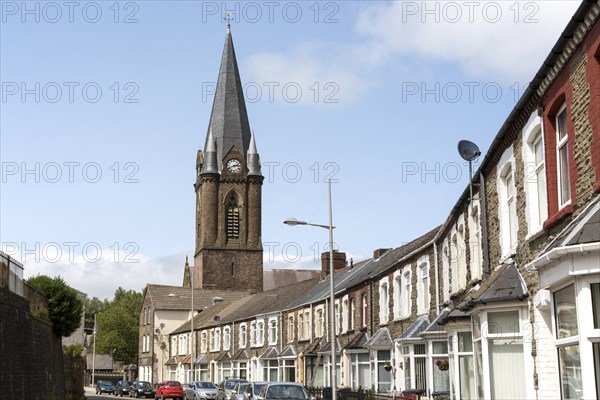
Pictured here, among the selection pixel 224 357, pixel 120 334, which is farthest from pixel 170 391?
pixel 120 334

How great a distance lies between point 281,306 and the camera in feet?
177

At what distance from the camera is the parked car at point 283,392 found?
25406 millimetres

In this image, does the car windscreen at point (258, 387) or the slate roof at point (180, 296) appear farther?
the slate roof at point (180, 296)

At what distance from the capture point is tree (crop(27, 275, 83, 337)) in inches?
1383

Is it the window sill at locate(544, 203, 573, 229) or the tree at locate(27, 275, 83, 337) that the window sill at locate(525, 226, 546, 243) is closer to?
the window sill at locate(544, 203, 573, 229)

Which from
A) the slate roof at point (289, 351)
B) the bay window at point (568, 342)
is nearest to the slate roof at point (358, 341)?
the slate roof at point (289, 351)

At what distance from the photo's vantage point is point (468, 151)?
19469 millimetres

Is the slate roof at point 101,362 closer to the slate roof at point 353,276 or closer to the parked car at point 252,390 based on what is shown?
the slate roof at point 353,276

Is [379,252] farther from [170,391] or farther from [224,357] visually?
[224,357]

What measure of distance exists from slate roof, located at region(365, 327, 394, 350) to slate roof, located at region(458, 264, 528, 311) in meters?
16.6

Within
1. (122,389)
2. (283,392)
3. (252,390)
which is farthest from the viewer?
(122,389)

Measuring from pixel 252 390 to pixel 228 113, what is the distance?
75008 mm

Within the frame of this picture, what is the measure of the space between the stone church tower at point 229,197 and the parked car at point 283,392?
68511 millimetres

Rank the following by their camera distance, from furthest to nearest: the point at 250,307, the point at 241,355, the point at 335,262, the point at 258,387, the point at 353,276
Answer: the point at 250,307 → the point at 241,355 → the point at 335,262 → the point at 353,276 → the point at 258,387
